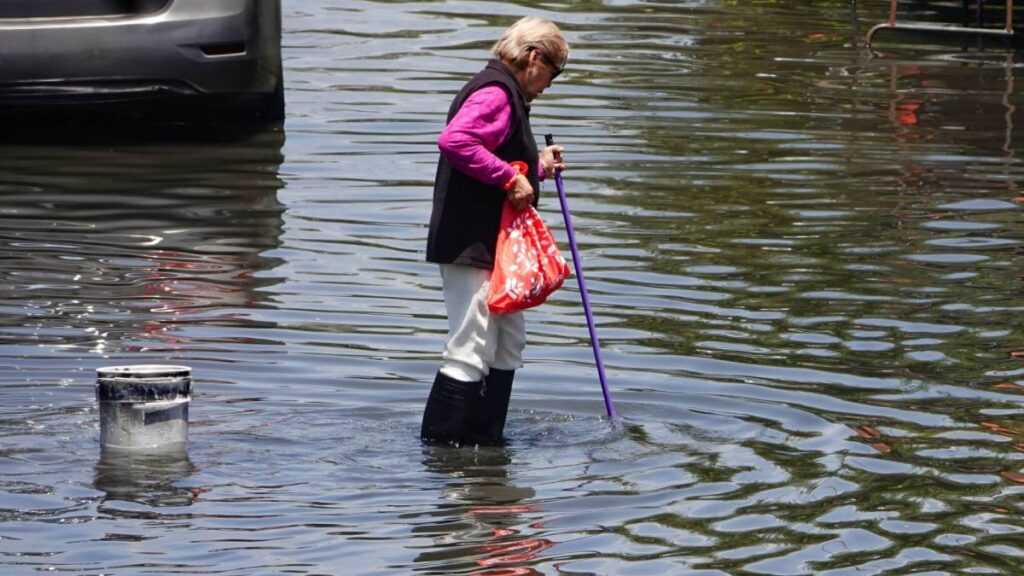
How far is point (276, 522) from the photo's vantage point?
573cm

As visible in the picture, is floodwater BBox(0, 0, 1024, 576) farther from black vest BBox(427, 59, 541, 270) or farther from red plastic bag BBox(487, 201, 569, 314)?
black vest BBox(427, 59, 541, 270)

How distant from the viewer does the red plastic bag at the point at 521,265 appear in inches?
257

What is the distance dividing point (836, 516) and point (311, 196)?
5.57 metres

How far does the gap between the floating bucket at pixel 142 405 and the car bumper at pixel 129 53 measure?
4.78 m

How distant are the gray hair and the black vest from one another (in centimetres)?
4

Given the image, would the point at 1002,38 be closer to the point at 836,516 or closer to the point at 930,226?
the point at 930,226

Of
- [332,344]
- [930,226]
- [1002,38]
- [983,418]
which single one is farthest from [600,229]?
[1002,38]

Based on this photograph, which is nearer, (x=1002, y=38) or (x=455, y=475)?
(x=455, y=475)

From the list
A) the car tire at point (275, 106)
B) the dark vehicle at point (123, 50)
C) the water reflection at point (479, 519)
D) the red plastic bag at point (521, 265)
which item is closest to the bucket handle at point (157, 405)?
the water reflection at point (479, 519)

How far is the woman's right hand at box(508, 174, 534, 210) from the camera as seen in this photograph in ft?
21.3

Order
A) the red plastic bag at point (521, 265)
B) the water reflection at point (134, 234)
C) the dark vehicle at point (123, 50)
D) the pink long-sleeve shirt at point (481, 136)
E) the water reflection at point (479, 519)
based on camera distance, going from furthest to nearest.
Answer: the dark vehicle at point (123, 50) → the water reflection at point (134, 234) → the red plastic bag at point (521, 265) → the pink long-sleeve shirt at point (481, 136) → the water reflection at point (479, 519)

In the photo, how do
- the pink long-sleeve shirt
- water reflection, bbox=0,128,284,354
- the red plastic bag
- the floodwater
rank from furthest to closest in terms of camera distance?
water reflection, bbox=0,128,284,354 → the red plastic bag → the pink long-sleeve shirt → the floodwater

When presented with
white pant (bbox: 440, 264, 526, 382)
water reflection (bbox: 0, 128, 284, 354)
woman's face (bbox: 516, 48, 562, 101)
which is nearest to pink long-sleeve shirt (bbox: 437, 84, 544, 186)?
woman's face (bbox: 516, 48, 562, 101)

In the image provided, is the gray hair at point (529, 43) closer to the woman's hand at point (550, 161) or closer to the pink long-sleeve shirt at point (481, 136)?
the pink long-sleeve shirt at point (481, 136)
